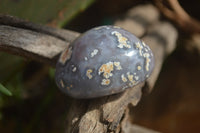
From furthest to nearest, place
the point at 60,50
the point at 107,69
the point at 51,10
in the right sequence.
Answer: the point at 51,10
the point at 60,50
the point at 107,69

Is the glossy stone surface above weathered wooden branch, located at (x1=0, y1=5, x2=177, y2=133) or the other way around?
above

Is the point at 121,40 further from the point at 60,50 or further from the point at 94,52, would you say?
the point at 60,50

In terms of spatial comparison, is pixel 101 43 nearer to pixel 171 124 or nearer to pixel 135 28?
pixel 135 28

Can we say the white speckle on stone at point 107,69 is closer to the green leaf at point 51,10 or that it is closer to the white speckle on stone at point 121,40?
the white speckle on stone at point 121,40

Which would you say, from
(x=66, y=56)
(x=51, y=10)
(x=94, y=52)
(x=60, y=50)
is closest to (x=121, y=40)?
(x=94, y=52)

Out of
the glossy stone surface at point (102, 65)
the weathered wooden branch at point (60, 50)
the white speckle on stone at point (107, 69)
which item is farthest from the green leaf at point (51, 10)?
the white speckle on stone at point (107, 69)

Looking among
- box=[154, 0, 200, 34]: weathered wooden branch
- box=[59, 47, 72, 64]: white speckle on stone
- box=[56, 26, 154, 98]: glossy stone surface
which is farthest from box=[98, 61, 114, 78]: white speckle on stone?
box=[154, 0, 200, 34]: weathered wooden branch

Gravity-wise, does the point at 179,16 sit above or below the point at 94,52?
below

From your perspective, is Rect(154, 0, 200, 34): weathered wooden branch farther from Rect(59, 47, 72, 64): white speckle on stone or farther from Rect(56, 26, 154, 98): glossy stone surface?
Rect(59, 47, 72, 64): white speckle on stone
